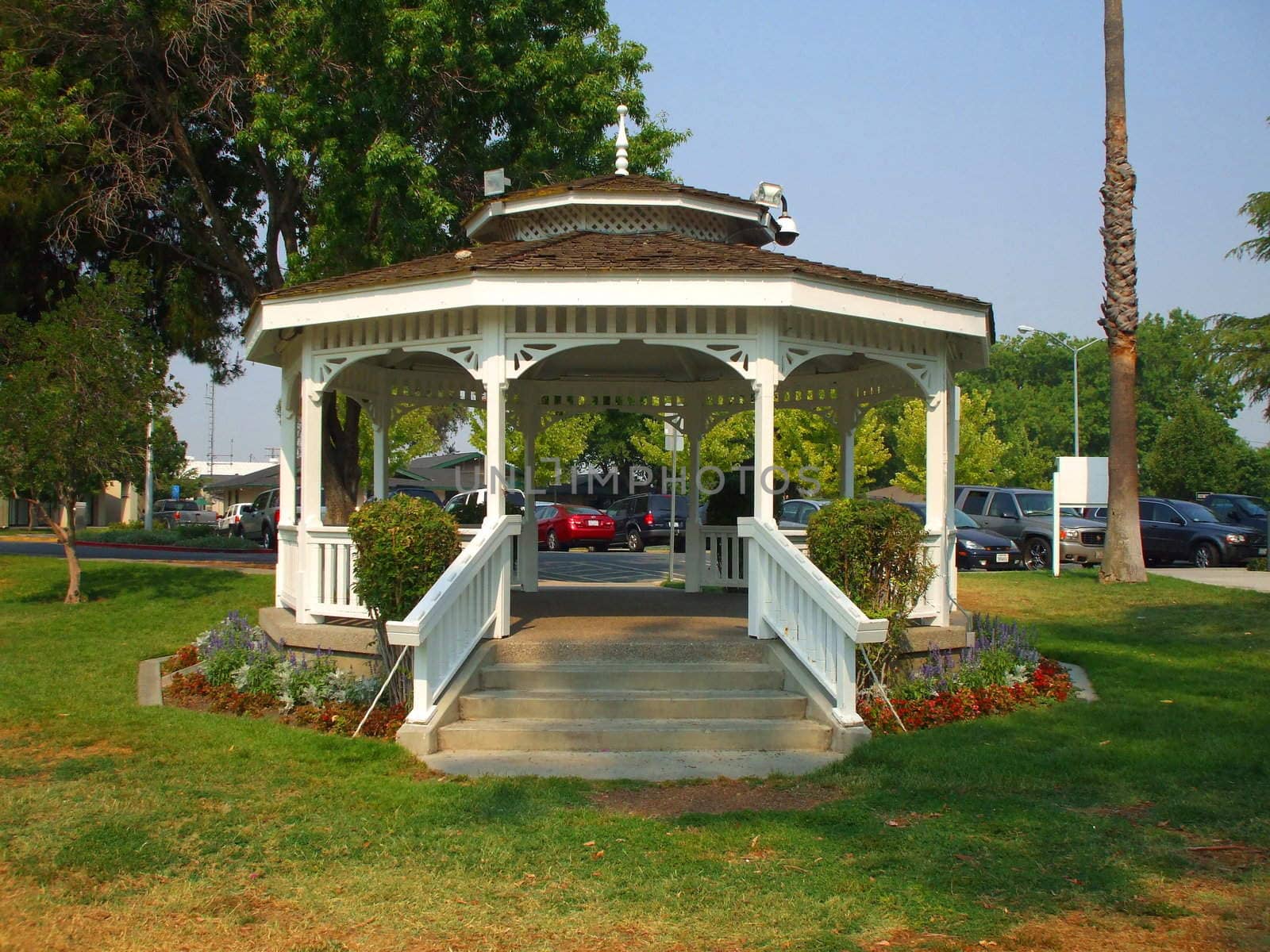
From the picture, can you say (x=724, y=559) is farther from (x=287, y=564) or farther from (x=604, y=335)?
(x=287, y=564)

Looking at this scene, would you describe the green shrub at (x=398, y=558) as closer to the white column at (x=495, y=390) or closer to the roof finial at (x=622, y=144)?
the white column at (x=495, y=390)

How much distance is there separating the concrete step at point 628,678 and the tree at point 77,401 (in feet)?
30.3

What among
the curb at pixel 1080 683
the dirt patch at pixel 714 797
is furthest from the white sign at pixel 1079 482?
the dirt patch at pixel 714 797

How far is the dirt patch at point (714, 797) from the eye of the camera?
21.1 feet

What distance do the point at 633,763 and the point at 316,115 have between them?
45.5 feet

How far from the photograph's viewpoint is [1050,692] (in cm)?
949

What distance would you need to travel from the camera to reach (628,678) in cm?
868

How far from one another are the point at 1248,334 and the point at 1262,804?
22.6m

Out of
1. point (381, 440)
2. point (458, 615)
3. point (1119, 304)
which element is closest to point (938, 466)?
point (458, 615)

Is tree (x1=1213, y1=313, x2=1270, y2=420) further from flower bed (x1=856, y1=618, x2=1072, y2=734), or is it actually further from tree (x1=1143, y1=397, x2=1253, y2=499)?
tree (x1=1143, y1=397, x2=1253, y2=499)

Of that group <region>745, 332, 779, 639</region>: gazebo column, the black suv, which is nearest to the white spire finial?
<region>745, 332, 779, 639</region>: gazebo column

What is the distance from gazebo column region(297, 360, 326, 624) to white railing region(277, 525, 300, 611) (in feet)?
1.05

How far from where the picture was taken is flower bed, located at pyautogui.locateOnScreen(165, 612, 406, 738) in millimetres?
8469

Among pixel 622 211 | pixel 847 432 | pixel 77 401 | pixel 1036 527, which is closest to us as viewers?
pixel 622 211
